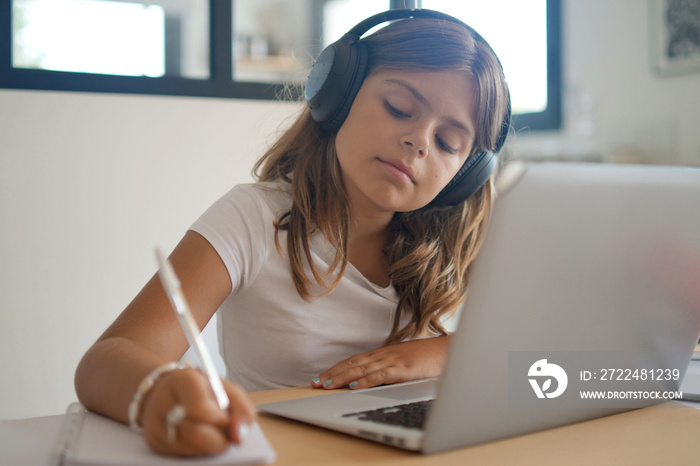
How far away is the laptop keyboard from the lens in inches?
21.4

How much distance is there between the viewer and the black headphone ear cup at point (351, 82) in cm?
98

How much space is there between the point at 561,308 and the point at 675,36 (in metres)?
3.03

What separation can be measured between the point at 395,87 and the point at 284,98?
1004 mm

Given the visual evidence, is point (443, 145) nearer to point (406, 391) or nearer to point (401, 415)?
point (406, 391)

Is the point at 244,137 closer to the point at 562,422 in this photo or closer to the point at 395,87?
the point at 395,87

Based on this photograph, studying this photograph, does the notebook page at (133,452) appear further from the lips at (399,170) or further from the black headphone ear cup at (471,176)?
the black headphone ear cup at (471,176)

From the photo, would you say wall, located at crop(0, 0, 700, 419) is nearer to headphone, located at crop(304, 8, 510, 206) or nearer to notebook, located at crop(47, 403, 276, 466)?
headphone, located at crop(304, 8, 510, 206)

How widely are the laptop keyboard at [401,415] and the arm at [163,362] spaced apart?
0.52 ft

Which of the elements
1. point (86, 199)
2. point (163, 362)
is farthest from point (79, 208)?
point (163, 362)

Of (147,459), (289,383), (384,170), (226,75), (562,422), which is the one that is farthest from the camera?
(226,75)

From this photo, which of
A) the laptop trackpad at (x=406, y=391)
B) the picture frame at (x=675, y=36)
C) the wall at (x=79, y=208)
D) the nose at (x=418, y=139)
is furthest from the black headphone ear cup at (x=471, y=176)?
the picture frame at (x=675, y=36)

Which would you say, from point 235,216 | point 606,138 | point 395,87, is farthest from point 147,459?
A: point 606,138

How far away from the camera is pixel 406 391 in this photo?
73 cm

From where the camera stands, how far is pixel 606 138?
3318 millimetres
